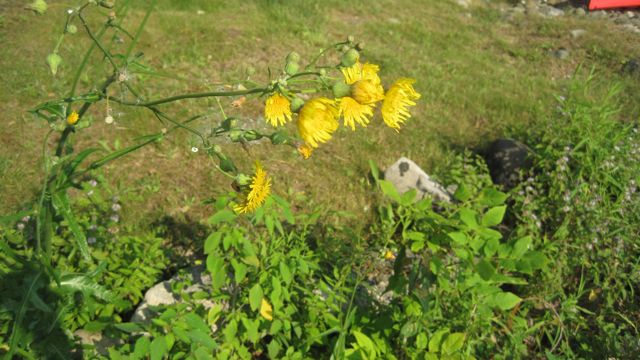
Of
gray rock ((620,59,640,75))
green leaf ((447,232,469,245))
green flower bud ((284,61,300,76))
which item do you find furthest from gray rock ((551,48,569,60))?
green flower bud ((284,61,300,76))

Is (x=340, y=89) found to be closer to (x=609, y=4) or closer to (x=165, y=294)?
(x=165, y=294)

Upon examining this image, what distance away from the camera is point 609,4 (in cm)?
755

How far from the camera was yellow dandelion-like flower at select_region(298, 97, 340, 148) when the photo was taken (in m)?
1.19

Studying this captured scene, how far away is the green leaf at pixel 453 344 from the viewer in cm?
141

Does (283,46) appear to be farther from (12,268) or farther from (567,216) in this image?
(12,268)

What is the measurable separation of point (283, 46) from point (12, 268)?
11.4ft

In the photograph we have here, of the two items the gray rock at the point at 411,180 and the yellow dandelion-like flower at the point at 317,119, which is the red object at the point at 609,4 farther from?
the yellow dandelion-like flower at the point at 317,119

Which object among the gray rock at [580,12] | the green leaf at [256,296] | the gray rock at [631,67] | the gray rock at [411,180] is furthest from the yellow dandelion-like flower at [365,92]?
the gray rock at [580,12]

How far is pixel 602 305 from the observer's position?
7.50 feet

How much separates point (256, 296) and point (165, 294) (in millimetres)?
638

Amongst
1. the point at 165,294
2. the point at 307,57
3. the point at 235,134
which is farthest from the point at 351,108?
the point at 307,57

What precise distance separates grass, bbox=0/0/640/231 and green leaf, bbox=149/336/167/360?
84cm

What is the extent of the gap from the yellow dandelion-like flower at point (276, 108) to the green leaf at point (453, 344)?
0.81 m

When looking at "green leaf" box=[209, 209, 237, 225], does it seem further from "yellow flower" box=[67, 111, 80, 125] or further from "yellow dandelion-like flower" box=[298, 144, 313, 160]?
"yellow flower" box=[67, 111, 80, 125]
